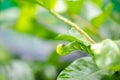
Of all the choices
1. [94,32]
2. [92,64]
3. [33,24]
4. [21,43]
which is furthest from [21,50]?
[92,64]

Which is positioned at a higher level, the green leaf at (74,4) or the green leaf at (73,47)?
the green leaf at (74,4)

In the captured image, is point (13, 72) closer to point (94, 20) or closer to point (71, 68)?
point (94, 20)

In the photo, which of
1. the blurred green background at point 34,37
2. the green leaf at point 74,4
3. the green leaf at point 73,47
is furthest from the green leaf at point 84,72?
the blurred green background at point 34,37

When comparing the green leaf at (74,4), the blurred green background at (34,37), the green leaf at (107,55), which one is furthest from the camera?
Result: the blurred green background at (34,37)

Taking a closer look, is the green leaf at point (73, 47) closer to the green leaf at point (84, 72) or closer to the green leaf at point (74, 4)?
the green leaf at point (84, 72)

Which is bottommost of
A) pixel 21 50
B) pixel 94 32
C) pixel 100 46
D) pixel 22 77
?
pixel 100 46

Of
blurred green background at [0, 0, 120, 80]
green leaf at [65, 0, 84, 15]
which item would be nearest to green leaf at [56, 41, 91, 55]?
green leaf at [65, 0, 84, 15]
